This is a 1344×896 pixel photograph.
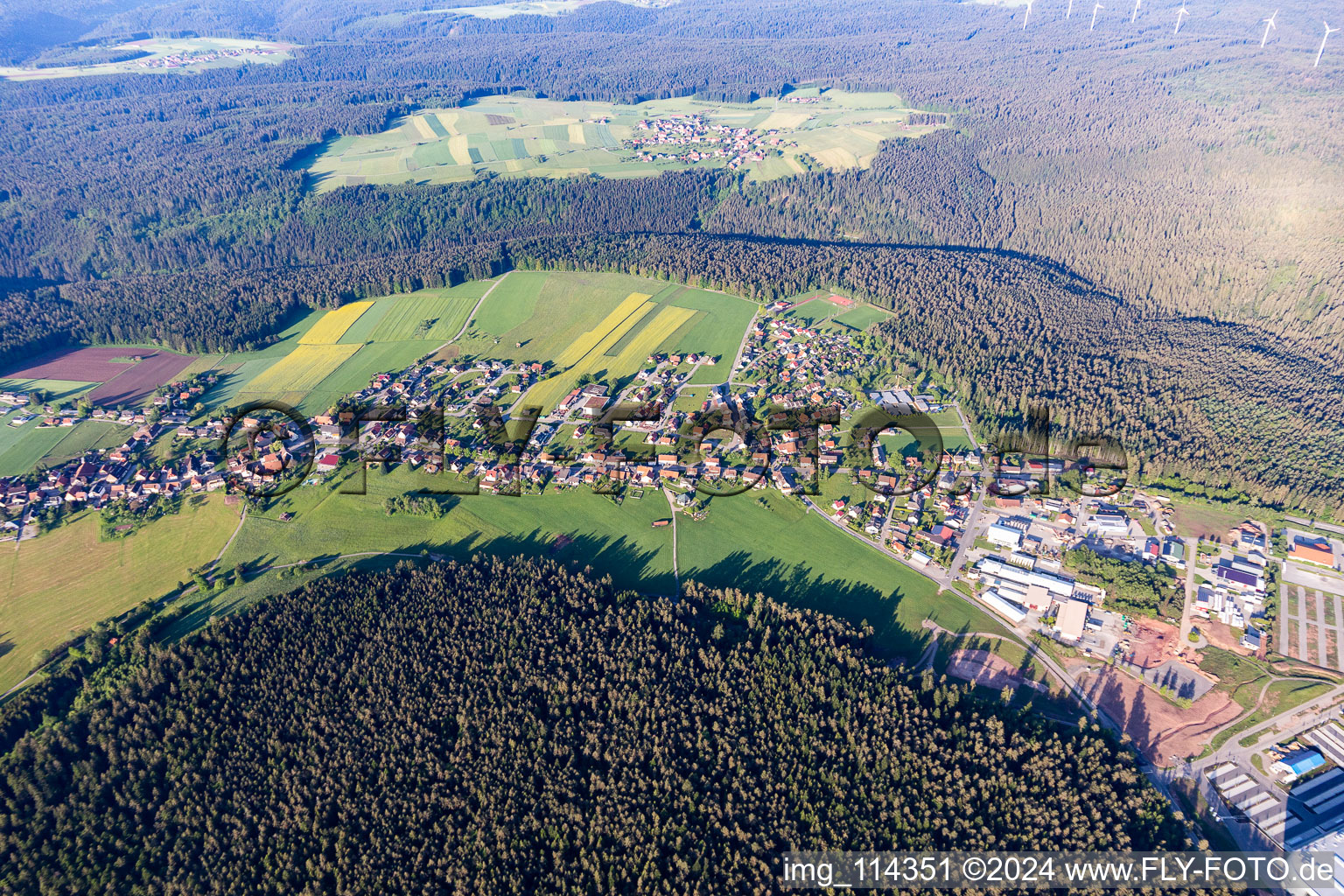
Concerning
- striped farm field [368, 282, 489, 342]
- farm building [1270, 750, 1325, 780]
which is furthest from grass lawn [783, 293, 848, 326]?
farm building [1270, 750, 1325, 780]

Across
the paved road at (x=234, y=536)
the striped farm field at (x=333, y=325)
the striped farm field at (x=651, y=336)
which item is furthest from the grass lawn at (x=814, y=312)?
the paved road at (x=234, y=536)

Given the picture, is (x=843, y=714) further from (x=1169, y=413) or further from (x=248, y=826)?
(x=1169, y=413)

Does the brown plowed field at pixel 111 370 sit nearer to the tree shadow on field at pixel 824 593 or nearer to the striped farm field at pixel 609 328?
the striped farm field at pixel 609 328

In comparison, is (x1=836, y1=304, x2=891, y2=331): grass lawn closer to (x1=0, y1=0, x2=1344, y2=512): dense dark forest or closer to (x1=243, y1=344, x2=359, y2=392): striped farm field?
(x1=0, y1=0, x2=1344, y2=512): dense dark forest

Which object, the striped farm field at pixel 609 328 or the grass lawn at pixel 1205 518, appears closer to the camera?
the grass lawn at pixel 1205 518

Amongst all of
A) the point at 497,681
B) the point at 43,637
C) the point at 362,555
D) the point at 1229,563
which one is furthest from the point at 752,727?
the point at 43,637

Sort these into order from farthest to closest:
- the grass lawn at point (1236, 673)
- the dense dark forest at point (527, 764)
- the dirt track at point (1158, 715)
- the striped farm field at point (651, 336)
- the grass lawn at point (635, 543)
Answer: the striped farm field at point (651, 336) < the grass lawn at point (635, 543) < the grass lawn at point (1236, 673) < the dirt track at point (1158, 715) < the dense dark forest at point (527, 764)
